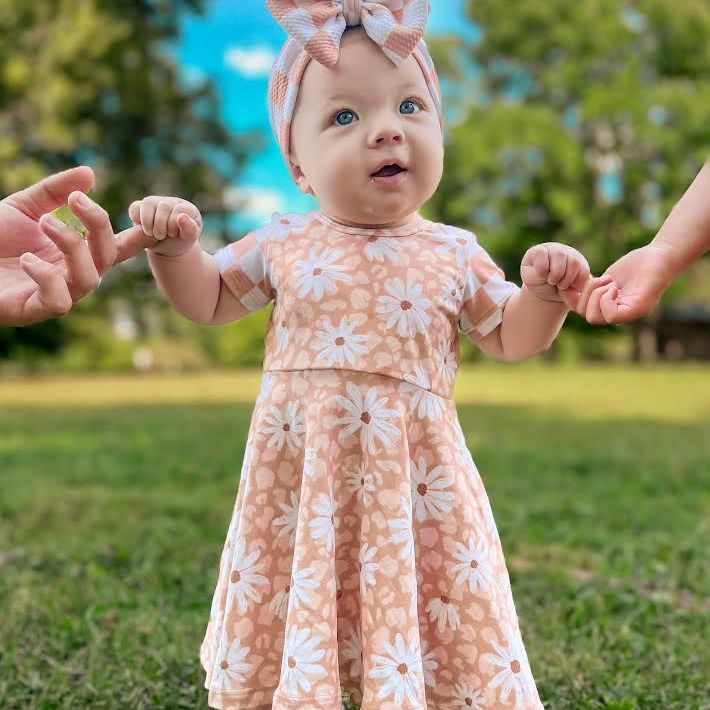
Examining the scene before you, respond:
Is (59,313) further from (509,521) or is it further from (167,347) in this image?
(167,347)

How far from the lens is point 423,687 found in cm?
205

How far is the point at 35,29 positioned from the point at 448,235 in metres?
23.5

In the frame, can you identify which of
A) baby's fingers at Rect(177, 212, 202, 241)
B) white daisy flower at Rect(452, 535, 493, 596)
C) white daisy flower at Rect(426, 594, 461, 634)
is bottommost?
white daisy flower at Rect(426, 594, 461, 634)

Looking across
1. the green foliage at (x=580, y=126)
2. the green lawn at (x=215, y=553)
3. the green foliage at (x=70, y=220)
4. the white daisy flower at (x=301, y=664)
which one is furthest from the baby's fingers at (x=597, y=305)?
the green foliage at (x=580, y=126)

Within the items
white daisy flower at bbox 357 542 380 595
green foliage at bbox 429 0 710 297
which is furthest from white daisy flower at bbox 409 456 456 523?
green foliage at bbox 429 0 710 297

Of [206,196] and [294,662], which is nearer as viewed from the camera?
[294,662]

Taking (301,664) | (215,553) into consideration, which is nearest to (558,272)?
(301,664)

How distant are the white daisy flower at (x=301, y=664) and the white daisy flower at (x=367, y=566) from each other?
15cm

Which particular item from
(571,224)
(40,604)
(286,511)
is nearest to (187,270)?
(286,511)

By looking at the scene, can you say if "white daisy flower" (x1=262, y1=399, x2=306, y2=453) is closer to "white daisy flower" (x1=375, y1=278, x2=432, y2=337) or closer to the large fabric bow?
"white daisy flower" (x1=375, y1=278, x2=432, y2=337)

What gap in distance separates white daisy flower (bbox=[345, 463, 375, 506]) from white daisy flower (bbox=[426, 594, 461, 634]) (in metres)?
0.27

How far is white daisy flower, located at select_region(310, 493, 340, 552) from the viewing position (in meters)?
2.05

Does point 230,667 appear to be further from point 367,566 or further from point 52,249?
point 52,249

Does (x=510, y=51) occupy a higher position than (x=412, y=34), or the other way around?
(x=510, y=51)
